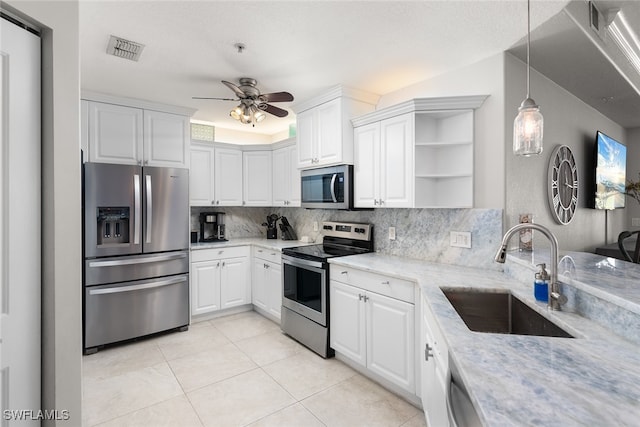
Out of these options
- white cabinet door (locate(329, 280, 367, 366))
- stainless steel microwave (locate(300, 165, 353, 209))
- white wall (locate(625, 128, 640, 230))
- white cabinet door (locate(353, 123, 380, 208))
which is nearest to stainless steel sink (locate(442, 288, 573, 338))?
white cabinet door (locate(329, 280, 367, 366))

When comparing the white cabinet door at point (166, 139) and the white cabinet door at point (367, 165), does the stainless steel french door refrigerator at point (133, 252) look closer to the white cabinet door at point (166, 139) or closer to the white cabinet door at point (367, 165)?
the white cabinet door at point (166, 139)

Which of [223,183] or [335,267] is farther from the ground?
[223,183]

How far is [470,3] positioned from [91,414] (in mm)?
3492

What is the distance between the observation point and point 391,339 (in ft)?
7.61

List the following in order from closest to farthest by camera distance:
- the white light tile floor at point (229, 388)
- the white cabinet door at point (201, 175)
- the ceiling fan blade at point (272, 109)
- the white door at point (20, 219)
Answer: the white door at point (20, 219)
the white light tile floor at point (229, 388)
the ceiling fan blade at point (272, 109)
the white cabinet door at point (201, 175)

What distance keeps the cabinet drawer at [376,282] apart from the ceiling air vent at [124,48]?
227cm

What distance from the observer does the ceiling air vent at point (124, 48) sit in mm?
2163

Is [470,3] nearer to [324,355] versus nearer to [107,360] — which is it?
[324,355]

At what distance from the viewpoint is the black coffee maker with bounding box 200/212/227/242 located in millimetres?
4215

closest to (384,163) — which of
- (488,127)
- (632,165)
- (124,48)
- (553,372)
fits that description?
(488,127)

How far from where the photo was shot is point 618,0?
184 cm

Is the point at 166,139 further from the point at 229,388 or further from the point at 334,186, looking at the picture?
the point at 229,388

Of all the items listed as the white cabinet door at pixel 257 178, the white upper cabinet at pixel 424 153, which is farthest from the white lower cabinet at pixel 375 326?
the white cabinet door at pixel 257 178

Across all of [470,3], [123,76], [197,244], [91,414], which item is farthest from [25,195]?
[197,244]
